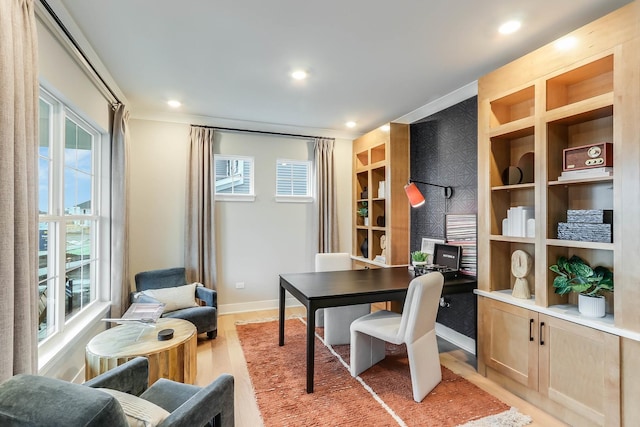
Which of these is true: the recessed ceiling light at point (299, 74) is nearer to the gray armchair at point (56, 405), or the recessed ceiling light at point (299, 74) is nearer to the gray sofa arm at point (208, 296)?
the gray sofa arm at point (208, 296)

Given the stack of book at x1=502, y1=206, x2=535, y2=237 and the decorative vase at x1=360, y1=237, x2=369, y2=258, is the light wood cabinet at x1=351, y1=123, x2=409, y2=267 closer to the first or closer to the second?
the decorative vase at x1=360, y1=237, x2=369, y2=258

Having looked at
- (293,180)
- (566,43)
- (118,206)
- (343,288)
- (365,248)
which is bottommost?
(343,288)

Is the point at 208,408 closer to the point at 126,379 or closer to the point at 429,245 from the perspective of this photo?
the point at 126,379

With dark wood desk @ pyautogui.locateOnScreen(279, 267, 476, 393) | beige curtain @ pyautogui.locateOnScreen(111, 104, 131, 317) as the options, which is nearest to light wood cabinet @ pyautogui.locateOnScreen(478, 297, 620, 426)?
dark wood desk @ pyautogui.locateOnScreen(279, 267, 476, 393)

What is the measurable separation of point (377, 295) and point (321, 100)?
7.26ft

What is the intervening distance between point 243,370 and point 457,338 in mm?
2189

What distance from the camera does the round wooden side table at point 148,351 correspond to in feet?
6.80

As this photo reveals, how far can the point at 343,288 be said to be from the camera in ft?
9.05

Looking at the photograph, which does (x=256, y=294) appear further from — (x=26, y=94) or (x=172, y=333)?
(x=26, y=94)

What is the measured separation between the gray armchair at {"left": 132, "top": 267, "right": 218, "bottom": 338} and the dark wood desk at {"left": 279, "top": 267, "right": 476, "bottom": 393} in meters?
0.78

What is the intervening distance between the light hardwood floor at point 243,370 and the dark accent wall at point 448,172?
0.35 m

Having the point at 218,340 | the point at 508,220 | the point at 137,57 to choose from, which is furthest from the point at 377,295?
the point at 137,57

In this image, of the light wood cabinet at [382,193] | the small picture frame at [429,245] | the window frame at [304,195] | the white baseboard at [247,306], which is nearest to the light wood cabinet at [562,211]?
the small picture frame at [429,245]

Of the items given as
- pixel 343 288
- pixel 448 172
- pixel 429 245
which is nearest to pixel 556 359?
pixel 343 288
